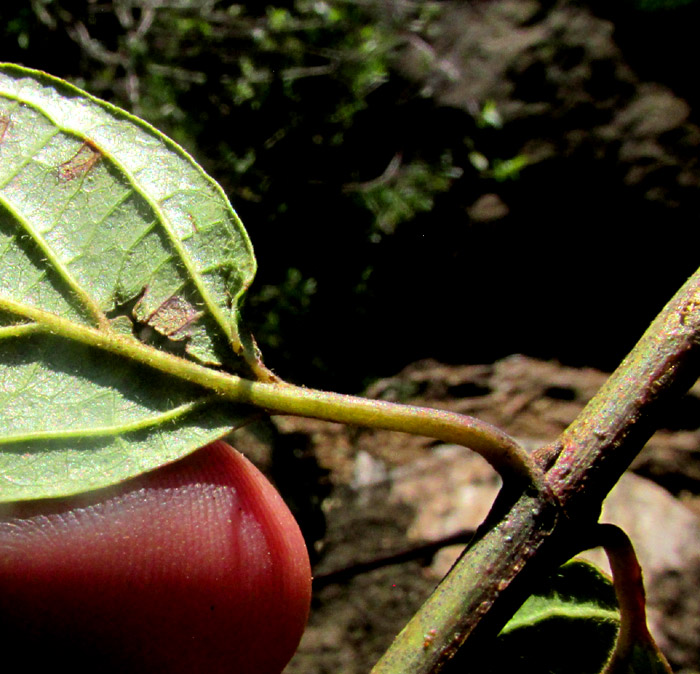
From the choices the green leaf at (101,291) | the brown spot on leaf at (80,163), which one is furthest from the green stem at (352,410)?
the brown spot on leaf at (80,163)

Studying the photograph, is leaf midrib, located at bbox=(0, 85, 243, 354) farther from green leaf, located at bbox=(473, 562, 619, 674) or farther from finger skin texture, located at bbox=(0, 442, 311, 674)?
green leaf, located at bbox=(473, 562, 619, 674)

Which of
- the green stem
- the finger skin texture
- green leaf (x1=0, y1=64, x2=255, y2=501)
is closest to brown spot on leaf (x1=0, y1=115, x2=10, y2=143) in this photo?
green leaf (x1=0, y1=64, x2=255, y2=501)

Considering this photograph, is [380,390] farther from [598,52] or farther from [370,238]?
[598,52]

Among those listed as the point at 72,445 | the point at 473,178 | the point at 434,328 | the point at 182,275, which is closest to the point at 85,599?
the point at 72,445

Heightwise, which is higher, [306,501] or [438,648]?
[438,648]

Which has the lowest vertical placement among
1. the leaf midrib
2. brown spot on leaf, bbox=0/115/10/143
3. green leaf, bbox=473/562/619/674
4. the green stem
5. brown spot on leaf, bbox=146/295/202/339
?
green leaf, bbox=473/562/619/674
